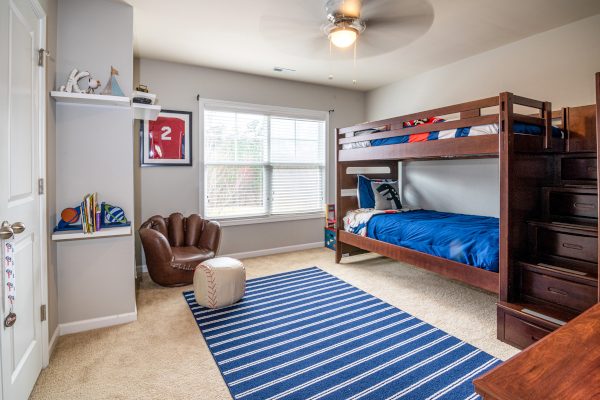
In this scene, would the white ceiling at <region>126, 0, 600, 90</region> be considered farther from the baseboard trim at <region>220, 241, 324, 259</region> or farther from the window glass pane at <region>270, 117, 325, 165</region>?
the baseboard trim at <region>220, 241, 324, 259</region>

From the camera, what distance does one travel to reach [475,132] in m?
2.52

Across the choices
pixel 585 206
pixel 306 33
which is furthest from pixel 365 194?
pixel 585 206

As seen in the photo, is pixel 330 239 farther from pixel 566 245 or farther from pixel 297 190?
pixel 566 245

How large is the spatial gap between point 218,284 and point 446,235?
199cm

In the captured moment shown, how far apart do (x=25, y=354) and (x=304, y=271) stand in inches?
103

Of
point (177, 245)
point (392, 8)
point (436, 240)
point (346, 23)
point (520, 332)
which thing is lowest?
point (520, 332)

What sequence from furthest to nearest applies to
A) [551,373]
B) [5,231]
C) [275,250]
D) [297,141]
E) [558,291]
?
[297,141] < [275,250] < [558,291] < [5,231] < [551,373]

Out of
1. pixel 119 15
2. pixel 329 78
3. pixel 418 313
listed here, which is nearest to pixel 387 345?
pixel 418 313

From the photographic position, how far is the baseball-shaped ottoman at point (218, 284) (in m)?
2.68

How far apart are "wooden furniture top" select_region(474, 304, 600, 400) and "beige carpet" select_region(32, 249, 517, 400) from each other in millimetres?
1415

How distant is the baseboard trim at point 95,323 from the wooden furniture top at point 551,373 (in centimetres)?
258

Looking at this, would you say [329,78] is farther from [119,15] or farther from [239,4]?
[119,15]

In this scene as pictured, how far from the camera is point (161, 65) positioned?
3824 mm

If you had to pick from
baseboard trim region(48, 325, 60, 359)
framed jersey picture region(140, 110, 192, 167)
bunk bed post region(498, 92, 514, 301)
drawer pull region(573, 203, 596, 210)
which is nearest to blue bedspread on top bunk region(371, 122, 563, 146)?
bunk bed post region(498, 92, 514, 301)
